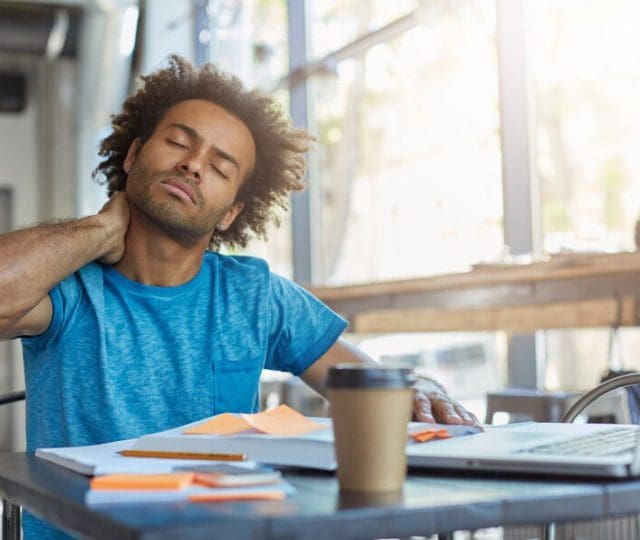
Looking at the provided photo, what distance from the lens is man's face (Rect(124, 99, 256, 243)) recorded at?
1.78 meters

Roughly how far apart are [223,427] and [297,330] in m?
0.71

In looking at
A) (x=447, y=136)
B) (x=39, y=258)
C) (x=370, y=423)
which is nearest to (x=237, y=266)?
(x=39, y=258)

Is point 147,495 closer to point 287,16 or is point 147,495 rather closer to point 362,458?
point 362,458

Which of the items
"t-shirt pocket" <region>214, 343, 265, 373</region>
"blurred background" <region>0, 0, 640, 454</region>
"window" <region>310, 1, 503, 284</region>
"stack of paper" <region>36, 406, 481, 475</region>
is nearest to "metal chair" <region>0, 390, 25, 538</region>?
"stack of paper" <region>36, 406, 481, 475</region>

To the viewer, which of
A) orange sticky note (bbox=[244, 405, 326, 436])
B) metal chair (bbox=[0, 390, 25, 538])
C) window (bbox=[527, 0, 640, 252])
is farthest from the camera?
window (bbox=[527, 0, 640, 252])

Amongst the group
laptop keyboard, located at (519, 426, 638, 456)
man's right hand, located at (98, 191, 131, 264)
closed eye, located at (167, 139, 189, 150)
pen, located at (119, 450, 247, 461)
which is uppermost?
closed eye, located at (167, 139, 189, 150)

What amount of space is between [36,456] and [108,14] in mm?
5207

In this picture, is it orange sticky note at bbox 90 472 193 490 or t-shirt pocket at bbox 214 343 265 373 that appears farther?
t-shirt pocket at bbox 214 343 265 373

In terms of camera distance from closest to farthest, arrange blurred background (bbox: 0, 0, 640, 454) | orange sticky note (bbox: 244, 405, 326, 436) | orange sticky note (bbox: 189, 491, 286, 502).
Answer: orange sticky note (bbox: 189, 491, 286, 502), orange sticky note (bbox: 244, 405, 326, 436), blurred background (bbox: 0, 0, 640, 454)

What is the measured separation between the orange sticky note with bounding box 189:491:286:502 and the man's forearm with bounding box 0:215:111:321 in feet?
2.59

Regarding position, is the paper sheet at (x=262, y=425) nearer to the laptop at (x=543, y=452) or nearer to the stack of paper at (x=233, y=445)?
the stack of paper at (x=233, y=445)

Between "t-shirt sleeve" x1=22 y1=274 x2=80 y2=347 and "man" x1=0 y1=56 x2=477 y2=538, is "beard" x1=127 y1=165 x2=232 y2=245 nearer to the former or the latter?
"man" x1=0 y1=56 x2=477 y2=538

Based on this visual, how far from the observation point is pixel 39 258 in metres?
1.58

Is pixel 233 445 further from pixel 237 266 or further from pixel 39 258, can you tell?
pixel 237 266
